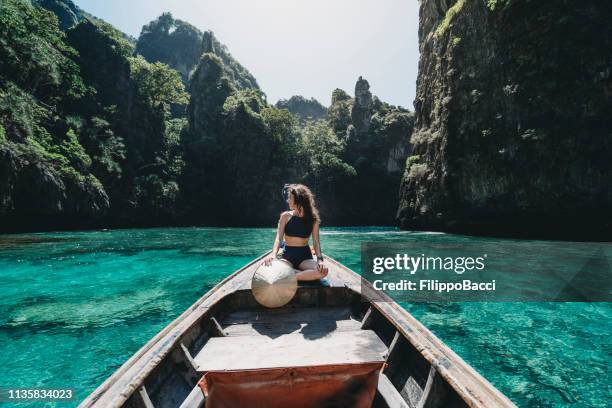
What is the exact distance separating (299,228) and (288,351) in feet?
5.99

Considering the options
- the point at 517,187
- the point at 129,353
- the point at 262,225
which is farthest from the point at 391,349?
the point at 262,225

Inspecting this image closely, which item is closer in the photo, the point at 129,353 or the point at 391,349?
the point at 391,349

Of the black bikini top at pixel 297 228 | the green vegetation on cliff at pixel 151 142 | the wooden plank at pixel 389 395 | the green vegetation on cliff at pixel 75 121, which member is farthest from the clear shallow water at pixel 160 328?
the green vegetation on cliff at pixel 151 142

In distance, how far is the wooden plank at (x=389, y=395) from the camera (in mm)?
2084

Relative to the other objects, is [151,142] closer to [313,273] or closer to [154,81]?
[154,81]

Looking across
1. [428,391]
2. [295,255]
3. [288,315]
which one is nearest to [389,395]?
[428,391]

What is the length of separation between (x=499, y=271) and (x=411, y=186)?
20962mm

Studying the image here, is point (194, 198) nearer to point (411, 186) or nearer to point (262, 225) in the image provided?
point (262, 225)

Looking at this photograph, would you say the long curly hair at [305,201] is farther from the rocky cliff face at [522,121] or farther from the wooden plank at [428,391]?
the rocky cliff face at [522,121]

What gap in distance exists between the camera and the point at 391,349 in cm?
276

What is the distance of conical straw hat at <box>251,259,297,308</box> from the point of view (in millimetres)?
3406

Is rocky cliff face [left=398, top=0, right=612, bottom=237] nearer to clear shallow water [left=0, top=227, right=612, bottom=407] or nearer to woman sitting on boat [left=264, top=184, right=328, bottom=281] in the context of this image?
clear shallow water [left=0, top=227, right=612, bottom=407]

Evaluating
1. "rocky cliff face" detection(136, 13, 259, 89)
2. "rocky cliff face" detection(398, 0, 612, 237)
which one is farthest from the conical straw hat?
"rocky cliff face" detection(136, 13, 259, 89)

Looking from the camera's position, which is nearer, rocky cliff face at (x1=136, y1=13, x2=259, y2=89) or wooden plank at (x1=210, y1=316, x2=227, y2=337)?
wooden plank at (x1=210, y1=316, x2=227, y2=337)
